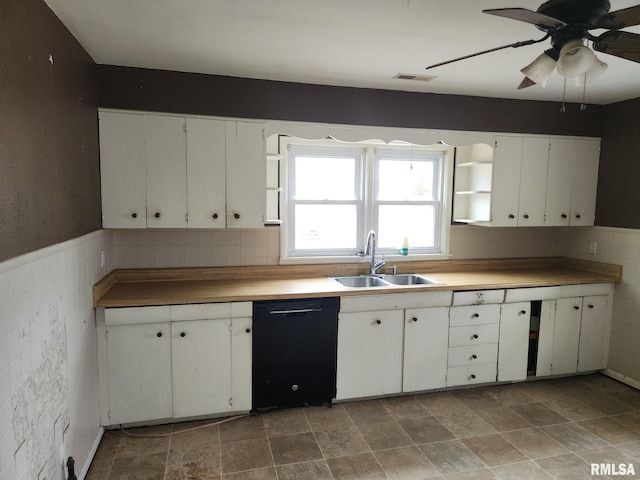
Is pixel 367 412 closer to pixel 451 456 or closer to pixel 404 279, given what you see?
pixel 451 456

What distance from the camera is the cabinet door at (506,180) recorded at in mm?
3742

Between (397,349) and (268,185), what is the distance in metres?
1.67

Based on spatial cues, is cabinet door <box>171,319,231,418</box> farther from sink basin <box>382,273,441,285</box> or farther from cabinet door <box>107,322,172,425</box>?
sink basin <box>382,273,441,285</box>

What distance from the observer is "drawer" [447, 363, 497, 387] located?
349cm

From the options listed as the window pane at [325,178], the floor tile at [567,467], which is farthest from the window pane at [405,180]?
the floor tile at [567,467]

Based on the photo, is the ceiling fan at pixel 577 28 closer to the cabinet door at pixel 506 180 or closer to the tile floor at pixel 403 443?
the cabinet door at pixel 506 180

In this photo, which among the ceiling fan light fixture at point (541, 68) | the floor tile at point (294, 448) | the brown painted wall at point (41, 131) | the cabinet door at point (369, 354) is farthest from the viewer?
the cabinet door at point (369, 354)

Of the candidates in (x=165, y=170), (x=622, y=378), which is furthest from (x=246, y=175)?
(x=622, y=378)

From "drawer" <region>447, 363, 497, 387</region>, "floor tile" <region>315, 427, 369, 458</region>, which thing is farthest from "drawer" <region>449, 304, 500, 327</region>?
"floor tile" <region>315, 427, 369, 458</region>

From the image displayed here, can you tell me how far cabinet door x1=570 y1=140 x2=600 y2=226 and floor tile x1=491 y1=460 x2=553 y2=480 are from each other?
2336 millimetres

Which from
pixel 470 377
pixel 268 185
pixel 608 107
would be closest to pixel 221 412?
pixel 268 185

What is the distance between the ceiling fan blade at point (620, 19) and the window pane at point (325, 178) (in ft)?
7.53

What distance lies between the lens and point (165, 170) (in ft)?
9.99

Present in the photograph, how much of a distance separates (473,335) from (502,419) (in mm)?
658
